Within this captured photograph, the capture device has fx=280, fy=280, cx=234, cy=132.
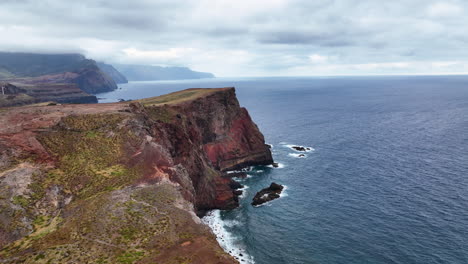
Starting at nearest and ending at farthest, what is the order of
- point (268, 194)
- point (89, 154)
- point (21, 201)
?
1. point (21, 201)
2. point (89, 154)
3. point (268, 194)

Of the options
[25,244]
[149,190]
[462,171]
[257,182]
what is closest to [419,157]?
[462,171]

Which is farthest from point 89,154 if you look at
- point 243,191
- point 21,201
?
point 243,191

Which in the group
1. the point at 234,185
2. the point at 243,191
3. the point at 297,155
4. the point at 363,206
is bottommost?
the point at 243,191

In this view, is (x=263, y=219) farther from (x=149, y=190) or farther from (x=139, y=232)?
(x=139, y=232)

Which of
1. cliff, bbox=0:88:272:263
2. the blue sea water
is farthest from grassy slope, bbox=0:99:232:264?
the blue sea water

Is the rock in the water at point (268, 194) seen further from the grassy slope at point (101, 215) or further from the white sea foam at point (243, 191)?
the grassy slope at point (101, 215)

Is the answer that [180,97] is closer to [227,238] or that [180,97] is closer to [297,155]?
[297,155]

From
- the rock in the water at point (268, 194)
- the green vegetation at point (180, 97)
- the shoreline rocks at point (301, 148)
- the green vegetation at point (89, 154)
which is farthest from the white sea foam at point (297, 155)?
the green vegetation at point (89, 154)
